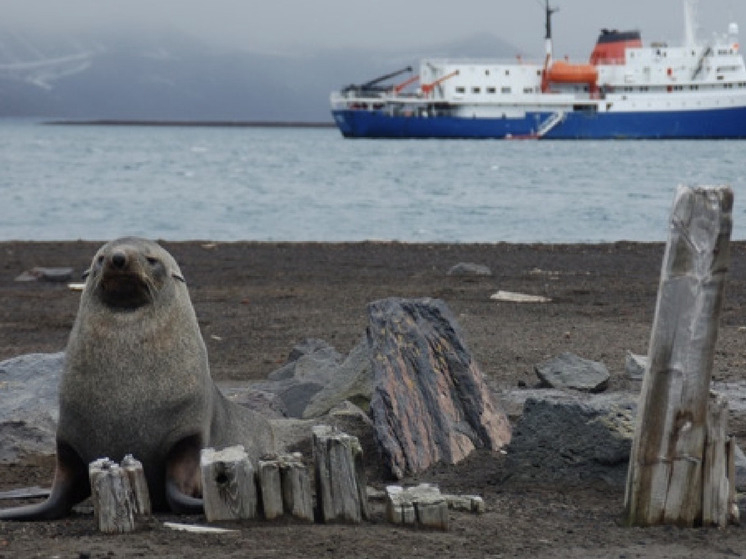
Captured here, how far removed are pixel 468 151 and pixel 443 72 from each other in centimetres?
1161

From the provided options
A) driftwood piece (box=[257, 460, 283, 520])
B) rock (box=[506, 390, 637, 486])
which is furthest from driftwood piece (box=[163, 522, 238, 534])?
rock (box=[506, 390, 637, 486])

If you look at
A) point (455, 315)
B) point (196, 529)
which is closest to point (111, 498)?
point (196, 529)

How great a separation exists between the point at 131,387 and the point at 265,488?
0.74 metres

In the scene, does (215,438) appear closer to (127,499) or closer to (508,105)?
(127,499)

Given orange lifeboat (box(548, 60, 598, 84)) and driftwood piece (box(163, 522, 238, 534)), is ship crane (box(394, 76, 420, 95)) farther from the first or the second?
driftwood piece (box(163, 522, 238, 534))

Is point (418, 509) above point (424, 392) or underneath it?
underneath

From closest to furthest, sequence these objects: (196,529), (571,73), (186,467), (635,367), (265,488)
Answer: (196,529), (265,488), (186,467), (635,367), (571,73)

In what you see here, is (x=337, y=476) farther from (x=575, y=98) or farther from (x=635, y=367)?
(x=575, y=98)

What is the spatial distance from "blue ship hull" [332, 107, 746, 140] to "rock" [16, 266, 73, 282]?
6544cm

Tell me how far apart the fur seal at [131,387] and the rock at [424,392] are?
1122 millimetres

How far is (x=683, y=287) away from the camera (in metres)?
4.87

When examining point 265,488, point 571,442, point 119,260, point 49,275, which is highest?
point 119,260

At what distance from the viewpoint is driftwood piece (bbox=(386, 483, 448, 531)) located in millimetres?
4910

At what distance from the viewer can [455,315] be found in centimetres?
1211
